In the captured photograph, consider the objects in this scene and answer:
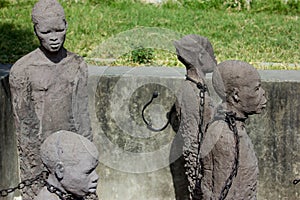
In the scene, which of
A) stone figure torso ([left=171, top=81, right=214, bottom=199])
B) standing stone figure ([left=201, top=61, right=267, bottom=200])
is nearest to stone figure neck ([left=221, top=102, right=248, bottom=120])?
standing stone figure ([left=201, top=61, right=267, bottom=200])

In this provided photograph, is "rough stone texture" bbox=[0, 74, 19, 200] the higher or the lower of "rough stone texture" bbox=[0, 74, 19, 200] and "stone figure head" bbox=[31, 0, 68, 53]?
the lower

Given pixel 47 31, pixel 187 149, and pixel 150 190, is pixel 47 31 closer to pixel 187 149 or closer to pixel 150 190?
pixel 187 149

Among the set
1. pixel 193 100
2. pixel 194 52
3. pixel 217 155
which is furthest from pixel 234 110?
pixel 194 52

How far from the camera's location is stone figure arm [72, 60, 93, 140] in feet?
18.5

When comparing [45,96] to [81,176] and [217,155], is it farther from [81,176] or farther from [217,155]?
[81,176]

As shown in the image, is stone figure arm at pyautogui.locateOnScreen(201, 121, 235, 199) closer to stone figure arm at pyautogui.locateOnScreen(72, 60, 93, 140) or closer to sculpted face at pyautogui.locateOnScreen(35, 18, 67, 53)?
stone figure arm at pyautogui.locateOnScreen(72, 60, 93, 140)

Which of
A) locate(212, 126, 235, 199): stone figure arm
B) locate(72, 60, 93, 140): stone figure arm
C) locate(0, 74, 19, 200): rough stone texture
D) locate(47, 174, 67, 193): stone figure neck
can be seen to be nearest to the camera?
locate(47, 174, 67, 193): stone figure neck

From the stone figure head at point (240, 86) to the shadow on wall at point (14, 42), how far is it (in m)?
3.57

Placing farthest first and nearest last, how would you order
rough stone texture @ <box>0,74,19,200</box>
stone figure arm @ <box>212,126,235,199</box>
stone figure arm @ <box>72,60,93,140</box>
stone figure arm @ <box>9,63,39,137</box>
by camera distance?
rough stone texture @ <box>0,74,19,200</box> → stone figure arm @ <box>72,60,93,140</box> → stone figure arm @ <box>9,63,39,137</box> → stone figure arm @ <box>212,126,235,199</box>

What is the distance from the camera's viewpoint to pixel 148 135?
646 centimetres

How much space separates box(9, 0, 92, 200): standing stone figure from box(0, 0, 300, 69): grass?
74.9 inches

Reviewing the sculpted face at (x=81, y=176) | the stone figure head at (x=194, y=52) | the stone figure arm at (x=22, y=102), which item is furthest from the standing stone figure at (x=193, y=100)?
the sculpted face at (x=81, y=176)

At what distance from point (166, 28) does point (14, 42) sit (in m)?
1.97

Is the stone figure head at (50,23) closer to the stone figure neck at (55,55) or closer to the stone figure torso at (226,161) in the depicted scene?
the stone figure neck at (55,55)
